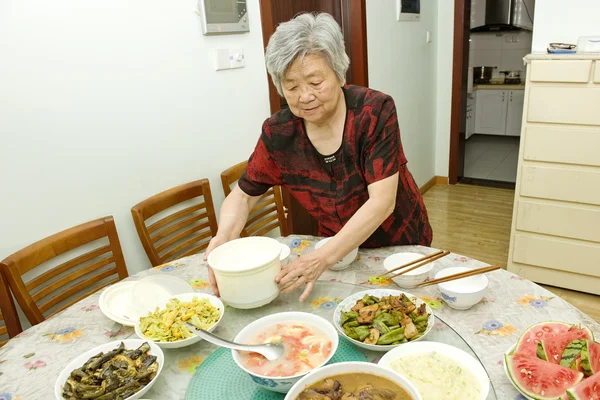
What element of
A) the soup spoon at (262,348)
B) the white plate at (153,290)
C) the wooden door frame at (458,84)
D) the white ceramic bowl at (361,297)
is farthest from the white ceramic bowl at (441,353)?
the wooden door frame at (458,84)

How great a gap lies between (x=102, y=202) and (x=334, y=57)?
1.31 m

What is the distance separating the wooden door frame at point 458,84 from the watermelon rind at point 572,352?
4.06m

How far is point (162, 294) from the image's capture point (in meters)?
1.40

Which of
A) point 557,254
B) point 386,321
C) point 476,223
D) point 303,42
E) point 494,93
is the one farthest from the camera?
point 494,93

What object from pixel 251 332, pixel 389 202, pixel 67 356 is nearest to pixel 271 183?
pixel 389 202

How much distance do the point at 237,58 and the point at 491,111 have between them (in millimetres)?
4955

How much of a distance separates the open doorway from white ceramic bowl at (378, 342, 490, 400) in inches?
165

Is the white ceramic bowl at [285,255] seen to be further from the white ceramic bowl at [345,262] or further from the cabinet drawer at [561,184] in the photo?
the cabinet drawer at [561,184]

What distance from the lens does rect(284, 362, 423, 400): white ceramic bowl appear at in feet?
2.78

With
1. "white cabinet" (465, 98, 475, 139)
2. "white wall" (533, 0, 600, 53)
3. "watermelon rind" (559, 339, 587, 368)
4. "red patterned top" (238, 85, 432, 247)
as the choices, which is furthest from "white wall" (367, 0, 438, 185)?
"watermelon rind" (559, 339, 587, 368)

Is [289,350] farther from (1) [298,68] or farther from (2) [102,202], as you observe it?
(2) [102,202]

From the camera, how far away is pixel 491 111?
644 cm

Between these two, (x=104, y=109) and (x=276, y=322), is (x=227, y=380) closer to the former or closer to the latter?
(x=276, y=322)

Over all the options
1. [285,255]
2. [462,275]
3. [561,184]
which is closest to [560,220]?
[561,184]
